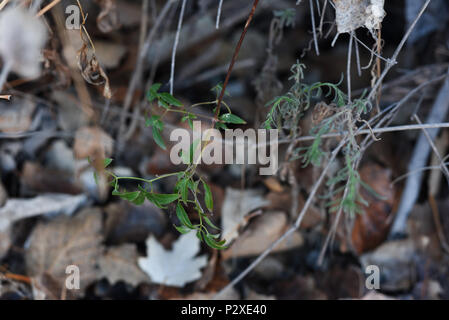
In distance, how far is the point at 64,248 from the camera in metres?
1.35

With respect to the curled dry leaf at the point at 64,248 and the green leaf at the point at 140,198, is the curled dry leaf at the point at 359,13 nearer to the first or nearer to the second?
the green leaf at the point at 140,198

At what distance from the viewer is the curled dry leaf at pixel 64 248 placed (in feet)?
4.34

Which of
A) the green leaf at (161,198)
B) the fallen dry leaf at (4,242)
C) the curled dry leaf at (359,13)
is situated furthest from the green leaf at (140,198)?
the fallen dry leaf at (4,242)

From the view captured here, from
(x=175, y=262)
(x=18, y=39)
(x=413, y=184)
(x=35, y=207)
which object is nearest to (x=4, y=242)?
(x=35, y=207)

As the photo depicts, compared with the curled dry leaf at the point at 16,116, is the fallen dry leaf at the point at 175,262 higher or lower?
lower

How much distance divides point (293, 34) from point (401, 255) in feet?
3.89

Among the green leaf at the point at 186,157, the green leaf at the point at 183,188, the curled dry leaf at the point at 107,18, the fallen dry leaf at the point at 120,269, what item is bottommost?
the fallen dry leaf at the point at 120,269

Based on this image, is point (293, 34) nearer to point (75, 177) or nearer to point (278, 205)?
point (278, 205)

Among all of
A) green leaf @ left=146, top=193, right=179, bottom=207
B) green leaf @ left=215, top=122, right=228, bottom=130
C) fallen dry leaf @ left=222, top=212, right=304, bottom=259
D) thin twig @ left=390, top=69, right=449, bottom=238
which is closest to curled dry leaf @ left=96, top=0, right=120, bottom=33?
green leaf @ left=215, top=122, right=228, bottom=130

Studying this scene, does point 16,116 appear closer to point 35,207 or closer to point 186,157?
point 35,207

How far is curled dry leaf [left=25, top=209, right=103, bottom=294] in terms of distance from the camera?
4.34 ft

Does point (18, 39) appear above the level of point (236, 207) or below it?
above

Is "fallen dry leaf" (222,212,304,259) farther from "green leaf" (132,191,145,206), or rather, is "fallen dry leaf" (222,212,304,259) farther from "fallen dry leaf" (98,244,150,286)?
"green leaf" (132,191,145,206)

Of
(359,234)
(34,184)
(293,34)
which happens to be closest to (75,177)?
(34,184)
